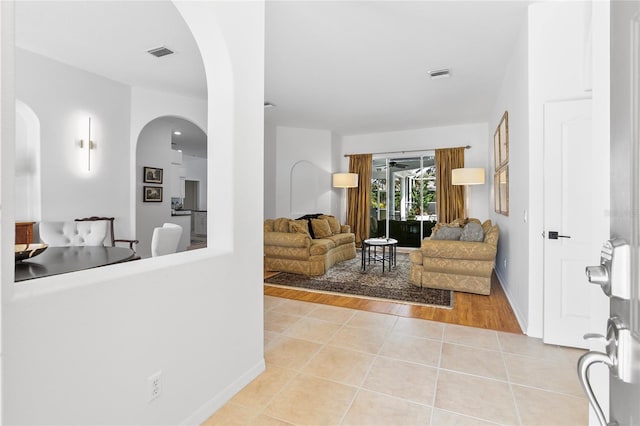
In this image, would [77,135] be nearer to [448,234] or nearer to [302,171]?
[302,171]

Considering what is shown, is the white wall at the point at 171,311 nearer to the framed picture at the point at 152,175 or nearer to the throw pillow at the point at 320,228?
the throw pillow at the point at 320,228

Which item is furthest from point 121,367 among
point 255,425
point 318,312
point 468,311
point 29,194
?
point 29,194

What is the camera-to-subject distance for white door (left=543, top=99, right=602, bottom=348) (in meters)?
2.62

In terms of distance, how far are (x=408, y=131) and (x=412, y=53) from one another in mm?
4161

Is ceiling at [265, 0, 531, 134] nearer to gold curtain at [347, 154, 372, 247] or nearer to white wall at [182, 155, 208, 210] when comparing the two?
gold curtain at [347, 154, 372, 247]

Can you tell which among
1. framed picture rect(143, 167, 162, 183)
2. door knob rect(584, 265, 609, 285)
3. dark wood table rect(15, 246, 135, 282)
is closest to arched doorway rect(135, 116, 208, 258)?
framed picture rect(143, 167, 162, 183)

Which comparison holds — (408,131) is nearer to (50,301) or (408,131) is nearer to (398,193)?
(398,193)

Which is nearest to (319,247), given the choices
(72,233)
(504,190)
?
(504,190)

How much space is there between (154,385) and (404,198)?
7212 millimetres

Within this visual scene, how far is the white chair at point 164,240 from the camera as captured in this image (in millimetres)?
2891

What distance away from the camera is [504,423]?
1772 mm

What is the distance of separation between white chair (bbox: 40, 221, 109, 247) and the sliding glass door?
607 cm

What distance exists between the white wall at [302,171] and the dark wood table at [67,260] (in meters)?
5.39

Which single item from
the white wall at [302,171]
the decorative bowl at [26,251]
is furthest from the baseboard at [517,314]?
the white wall at [302,171]
